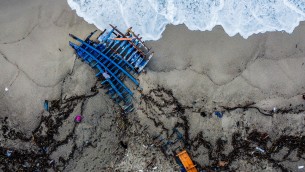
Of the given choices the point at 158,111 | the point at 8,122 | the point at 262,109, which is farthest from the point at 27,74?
the point at 262,109

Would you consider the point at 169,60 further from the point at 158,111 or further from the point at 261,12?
the point at 261,12

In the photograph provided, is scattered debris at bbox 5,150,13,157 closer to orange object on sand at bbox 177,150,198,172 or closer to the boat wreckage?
the boat wreckage

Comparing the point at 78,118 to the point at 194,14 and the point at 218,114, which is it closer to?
the point at 218,114

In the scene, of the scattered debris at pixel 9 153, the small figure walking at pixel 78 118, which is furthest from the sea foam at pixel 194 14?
the scattered debris at pixel 9 153

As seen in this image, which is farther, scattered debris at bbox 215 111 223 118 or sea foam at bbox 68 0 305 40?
sea foam at bbox 68 0 305 40

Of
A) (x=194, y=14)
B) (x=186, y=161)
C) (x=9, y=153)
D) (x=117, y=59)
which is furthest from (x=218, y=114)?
(x=9, y=153)

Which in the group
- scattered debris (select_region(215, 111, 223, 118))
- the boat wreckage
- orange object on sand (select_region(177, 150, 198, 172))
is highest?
the boat wreckage

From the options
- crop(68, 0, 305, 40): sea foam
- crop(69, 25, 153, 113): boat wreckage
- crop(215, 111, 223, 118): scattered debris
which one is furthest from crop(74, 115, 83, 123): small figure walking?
crop(215, 111, 223, 118): scattered debris

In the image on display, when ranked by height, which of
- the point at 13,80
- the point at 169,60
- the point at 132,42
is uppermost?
the point at 13,80
